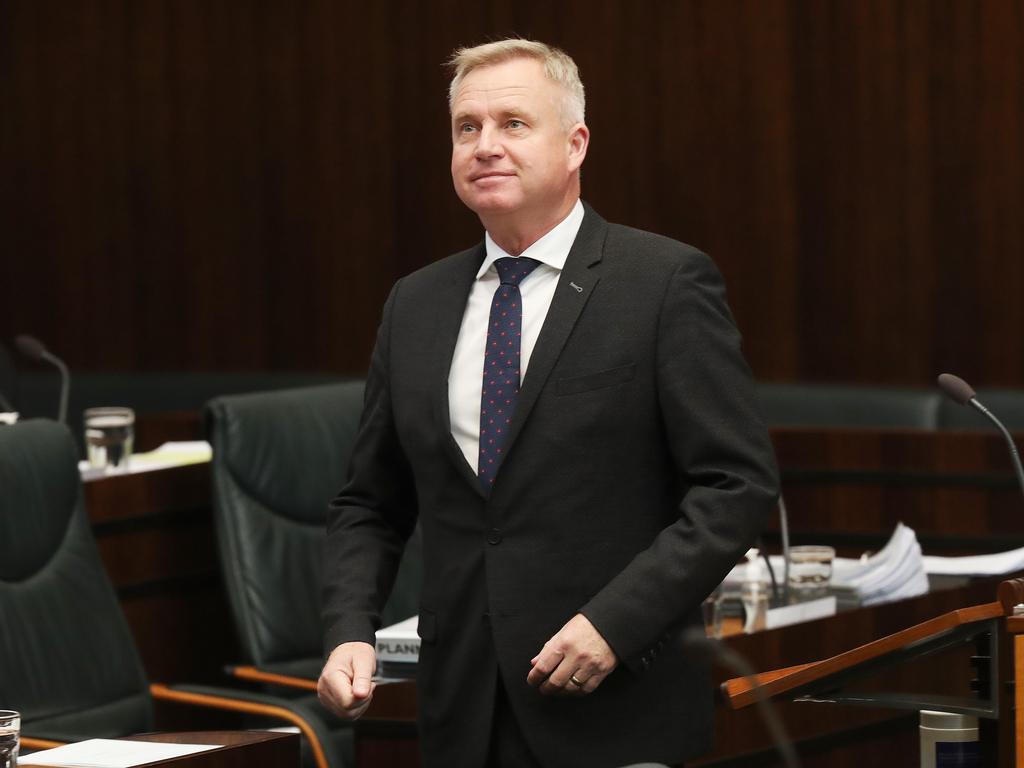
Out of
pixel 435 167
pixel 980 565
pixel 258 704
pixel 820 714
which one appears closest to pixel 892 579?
pixel 980 565

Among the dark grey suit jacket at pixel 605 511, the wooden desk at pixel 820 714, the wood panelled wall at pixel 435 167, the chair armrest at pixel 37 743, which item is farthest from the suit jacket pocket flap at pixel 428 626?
the wood panelled wall at pixel 435 167

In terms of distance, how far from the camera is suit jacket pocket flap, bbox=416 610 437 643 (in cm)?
221

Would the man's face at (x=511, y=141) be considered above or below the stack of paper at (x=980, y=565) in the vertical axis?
above

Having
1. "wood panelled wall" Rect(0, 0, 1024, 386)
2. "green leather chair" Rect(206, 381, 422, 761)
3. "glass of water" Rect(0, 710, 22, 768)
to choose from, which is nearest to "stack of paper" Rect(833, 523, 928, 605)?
"green leather chair" Rect(206, 381, 422, 761)

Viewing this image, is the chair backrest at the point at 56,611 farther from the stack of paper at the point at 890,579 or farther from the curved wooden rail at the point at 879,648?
the curved wooden rail at the point at 879,648

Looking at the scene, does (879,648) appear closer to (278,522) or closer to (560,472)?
(560,472)

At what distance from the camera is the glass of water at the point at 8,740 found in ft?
6.61

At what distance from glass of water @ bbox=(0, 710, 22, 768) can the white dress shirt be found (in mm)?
617

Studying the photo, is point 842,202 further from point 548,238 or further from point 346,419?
point 548,238

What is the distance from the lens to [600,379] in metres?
2.12

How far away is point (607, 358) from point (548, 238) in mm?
196

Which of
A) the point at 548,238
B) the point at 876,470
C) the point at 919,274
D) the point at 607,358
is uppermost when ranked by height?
the point at 548,238

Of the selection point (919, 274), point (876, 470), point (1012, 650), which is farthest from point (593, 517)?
point (919, 274)

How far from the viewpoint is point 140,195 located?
22.7 feet
